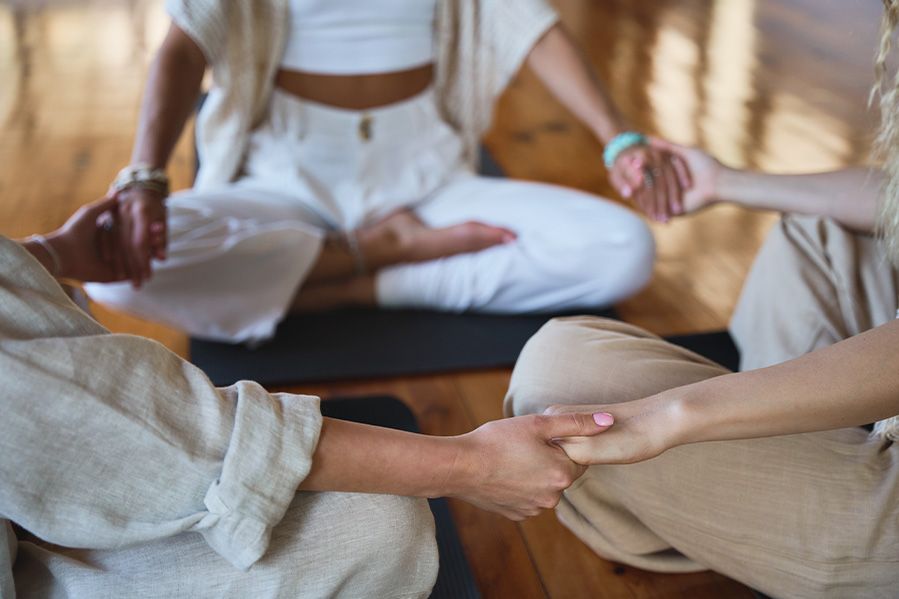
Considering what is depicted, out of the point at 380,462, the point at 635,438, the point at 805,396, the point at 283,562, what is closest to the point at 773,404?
the point at 805,396

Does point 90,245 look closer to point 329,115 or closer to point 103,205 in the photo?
point 103,205

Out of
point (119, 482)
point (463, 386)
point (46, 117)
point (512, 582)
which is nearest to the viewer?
Answer: point (119, 482)

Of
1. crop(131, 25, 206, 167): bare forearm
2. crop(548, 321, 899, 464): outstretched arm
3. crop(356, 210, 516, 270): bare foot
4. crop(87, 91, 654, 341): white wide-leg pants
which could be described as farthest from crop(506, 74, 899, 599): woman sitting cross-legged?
crop(131, 25, 206, 167): bare forearm

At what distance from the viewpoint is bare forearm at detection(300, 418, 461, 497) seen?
98 cm

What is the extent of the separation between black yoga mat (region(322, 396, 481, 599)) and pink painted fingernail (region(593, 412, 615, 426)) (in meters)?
0.36

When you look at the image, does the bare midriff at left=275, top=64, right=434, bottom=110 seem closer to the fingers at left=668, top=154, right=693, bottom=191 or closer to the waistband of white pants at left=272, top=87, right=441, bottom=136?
the waistband of white pants at left=272, top=87, right=441, bottom=136

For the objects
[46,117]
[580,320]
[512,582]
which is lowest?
[46,117]

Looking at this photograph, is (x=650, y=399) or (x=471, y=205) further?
(x=471, y=205)

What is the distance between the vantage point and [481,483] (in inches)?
42.1

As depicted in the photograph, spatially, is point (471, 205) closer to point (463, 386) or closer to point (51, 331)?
point (463, 386)

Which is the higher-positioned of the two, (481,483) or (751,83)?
(481,483)

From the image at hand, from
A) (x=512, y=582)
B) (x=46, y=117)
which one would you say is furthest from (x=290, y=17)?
(x=46, y=117)

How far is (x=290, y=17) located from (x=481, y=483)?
3.89 ft

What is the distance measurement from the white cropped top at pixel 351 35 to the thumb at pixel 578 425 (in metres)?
1.08
